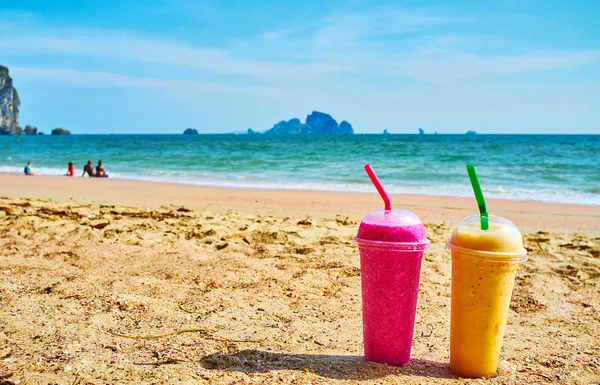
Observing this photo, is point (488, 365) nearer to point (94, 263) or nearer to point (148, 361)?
point (148, 361)

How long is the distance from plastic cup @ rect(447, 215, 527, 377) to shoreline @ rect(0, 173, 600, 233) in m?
5.29

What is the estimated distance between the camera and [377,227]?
2457 mm

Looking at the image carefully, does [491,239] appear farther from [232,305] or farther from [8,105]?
[8,105]

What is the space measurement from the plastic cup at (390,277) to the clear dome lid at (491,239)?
6.6 inches

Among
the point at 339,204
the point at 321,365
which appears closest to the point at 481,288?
the point at 321,365

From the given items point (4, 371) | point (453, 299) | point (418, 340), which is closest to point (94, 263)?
point (4, 371)

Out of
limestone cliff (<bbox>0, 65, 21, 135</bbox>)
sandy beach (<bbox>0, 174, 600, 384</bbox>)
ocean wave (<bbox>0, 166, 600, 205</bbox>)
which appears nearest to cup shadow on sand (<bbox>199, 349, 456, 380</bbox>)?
sandy beach (<bbox>0, 174, 600, 384</bbox>)

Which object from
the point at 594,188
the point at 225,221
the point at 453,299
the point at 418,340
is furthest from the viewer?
the point at 594,188

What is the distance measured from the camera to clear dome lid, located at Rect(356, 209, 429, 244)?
2.44m

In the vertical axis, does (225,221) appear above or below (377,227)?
below

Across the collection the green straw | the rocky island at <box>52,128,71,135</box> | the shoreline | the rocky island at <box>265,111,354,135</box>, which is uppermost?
the rocky island at <box>265,111,354,135</box>

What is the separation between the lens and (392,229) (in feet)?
8.00

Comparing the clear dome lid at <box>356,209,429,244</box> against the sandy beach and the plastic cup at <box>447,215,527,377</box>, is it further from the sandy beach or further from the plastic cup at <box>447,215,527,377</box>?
the sandy beach

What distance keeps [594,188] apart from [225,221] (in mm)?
11494
